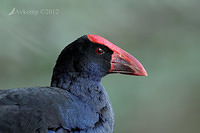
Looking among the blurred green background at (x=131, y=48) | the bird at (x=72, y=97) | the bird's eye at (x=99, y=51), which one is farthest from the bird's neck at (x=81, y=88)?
the blurred green background at (x=131, y=48)

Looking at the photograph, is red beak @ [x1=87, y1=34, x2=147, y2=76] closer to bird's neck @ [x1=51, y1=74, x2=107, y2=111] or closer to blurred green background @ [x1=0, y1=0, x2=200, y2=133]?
→ bird's neck @ [x1=51, y1=74, x2=107, y2=111]

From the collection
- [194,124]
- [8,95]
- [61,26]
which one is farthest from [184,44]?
[8,95]

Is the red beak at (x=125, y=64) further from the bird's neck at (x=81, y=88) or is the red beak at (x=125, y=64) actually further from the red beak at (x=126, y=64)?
the bird's neck at (x=81, y=88)

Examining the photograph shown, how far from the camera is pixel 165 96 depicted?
3.02 metres

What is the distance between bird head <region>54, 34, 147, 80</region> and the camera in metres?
1.44

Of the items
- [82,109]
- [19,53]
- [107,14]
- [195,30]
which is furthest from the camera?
[195,30]

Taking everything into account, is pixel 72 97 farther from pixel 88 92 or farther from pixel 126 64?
pixel 126 64

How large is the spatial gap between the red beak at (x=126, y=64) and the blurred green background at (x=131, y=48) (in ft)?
4.35

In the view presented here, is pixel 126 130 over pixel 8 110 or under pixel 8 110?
under

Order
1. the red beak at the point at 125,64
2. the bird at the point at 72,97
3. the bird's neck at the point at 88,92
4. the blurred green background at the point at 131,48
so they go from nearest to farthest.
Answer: the bird at the point at 72,97
the bird's neck at the point at 88,92
the red beak at the point at 125,64
the blurred green background at the point at 131,48

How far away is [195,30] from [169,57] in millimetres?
451

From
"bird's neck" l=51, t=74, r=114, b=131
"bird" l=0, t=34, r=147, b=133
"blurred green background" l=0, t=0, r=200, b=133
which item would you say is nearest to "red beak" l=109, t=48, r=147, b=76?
"bird" l=0, t=34, r=147, b=133

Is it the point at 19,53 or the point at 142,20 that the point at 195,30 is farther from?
the point at 19,53

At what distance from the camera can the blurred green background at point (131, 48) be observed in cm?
278
